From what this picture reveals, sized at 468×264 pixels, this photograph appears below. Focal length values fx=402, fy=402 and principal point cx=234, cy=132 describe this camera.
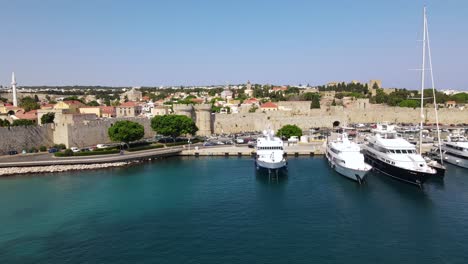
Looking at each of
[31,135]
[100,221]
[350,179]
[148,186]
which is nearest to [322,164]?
[350,179]

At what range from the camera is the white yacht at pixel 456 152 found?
2517 cm

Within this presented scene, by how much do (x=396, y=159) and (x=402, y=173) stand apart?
122cm

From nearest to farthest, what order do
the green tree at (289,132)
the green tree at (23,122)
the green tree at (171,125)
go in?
the green tree at (171,125), the green tree at (23,122), the green tree at (289,132)

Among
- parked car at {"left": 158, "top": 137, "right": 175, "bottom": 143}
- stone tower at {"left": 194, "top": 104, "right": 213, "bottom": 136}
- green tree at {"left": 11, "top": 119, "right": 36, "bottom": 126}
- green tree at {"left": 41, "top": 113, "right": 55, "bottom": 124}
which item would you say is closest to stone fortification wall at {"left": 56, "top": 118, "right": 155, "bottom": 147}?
parked car at {"left": 158, "top": 137, "right": 175, "bottom": 143}

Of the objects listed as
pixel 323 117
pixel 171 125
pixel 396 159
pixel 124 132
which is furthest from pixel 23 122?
pixel 323 117

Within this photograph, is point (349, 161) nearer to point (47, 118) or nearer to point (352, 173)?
point (352, 173)

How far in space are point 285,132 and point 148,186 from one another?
1782 centimetres

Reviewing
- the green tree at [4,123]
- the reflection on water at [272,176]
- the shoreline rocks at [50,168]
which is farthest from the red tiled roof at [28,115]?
the reflection on water at [272,176]

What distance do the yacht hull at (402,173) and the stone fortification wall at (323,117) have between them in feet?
72.1

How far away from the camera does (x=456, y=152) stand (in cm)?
2589

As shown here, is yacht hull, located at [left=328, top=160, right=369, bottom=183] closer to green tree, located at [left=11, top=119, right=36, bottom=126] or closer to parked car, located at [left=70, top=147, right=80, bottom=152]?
parked car, located at [left=70, top=147, right=80, bottom=152]

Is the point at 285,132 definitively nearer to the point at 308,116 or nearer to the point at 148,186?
the point at 308,116

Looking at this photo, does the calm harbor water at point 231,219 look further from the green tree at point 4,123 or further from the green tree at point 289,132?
the green tree at point 289,132

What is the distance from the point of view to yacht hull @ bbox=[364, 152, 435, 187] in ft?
66.7
